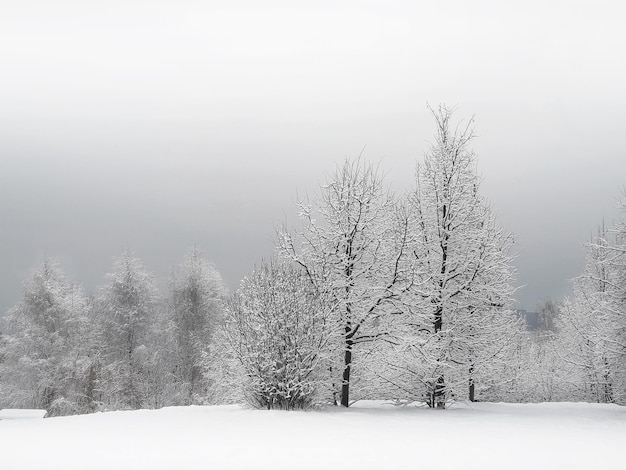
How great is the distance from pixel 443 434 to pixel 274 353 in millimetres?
5254

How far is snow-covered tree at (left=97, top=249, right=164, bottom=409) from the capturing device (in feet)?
104

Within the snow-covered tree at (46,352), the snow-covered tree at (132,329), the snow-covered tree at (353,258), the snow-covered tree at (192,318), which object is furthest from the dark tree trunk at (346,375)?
the snow-covered tree at (132,329)

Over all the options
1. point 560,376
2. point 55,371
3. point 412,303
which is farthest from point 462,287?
point 55,371

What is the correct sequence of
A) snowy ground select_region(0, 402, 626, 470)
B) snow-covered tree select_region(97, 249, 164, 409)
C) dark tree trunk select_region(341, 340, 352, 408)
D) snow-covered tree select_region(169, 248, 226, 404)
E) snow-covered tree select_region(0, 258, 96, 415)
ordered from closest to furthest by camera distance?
snowy ground select_region(0, 402, 626, 470), dark tree trunk select_region(341, 340, 352, 408), snow-covered tree select_region(0, 258, 96, 415), snow-covered tree select_region(97, 249, 164, 409), snow-covered tree select_region(169, 248, 226, 404)

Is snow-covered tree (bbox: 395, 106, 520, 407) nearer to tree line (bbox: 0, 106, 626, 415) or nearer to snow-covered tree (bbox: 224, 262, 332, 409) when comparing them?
tree line (bbox: 0, 106, 626, 415)

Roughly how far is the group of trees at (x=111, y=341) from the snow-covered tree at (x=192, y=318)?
0.23 ft

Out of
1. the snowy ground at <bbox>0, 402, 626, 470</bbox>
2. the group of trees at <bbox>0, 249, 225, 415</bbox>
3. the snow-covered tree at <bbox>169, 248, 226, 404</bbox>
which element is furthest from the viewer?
the snow-covered tree at <bbox>169, 248, 226, 404</bbox>

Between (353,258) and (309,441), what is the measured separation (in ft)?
25.3

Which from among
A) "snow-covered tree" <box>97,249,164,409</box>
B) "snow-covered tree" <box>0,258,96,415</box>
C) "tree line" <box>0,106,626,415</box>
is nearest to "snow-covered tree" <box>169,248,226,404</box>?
"snow-covered tree" <box>97,249,164,409</box>

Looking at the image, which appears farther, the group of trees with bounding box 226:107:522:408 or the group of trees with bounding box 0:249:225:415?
the group of trees with bounding box 0:249:225:415

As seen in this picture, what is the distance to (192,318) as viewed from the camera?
35844 millimetres

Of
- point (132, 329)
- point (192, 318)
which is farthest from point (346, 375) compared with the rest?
point (192, 318)

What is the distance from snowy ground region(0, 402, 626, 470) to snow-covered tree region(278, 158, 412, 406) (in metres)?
2.47

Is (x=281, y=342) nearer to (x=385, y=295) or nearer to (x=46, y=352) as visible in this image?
(x=385, y=295)
